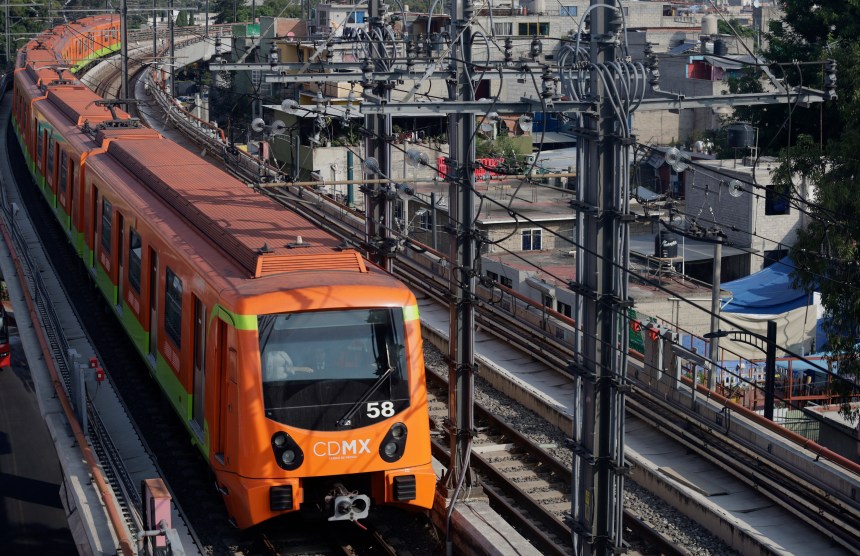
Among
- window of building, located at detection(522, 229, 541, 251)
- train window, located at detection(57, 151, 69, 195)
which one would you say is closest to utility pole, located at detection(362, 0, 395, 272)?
train window, located at detection(57, 151, 69, 195)

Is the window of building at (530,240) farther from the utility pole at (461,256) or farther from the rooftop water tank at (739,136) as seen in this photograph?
the utility pole at (461,256)

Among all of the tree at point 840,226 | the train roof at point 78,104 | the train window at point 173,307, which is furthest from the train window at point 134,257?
the tree at point 840,226

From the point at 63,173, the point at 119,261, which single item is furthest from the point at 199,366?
the point at 63,173

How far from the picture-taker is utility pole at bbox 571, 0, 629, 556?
8055mm

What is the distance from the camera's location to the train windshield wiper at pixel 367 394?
32.3ft

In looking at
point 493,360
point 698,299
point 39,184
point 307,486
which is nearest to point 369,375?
point 307,486

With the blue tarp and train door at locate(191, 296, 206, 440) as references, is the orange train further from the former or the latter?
the blue tarp

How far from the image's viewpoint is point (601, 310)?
832cm

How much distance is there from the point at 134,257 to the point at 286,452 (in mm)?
5113

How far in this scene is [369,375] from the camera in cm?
993

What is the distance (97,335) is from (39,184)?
27.8 ft

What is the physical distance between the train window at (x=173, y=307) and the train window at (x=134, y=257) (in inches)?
61.6

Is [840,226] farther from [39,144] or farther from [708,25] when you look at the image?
[708,25]

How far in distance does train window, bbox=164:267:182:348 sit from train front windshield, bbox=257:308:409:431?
2161mm
